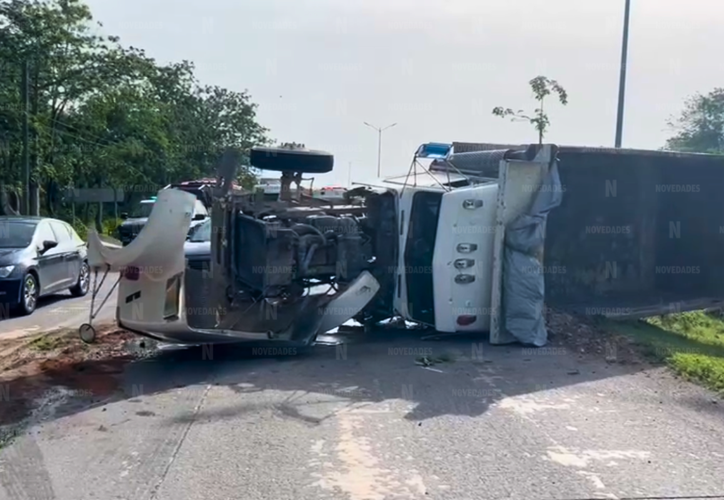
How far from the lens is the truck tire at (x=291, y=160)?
34.4ft

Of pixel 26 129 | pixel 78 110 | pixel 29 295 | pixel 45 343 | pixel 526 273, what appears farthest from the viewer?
pixel 78 110

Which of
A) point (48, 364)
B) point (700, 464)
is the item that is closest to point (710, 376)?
point (700, 464)

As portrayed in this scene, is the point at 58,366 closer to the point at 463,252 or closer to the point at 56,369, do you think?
the point at 56,369

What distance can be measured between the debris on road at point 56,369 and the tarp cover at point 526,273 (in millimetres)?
4118

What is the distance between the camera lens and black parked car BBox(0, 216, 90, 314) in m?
13.0

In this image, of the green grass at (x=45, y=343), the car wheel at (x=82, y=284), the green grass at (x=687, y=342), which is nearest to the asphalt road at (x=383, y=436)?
the green grass at (x=687, y=342)

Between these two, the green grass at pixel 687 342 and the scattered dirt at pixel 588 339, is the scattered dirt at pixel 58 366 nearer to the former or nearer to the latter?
the scattered dirt at pixel 588 339

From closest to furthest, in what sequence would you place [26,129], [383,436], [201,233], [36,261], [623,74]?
[383,436], [36,261], [201,233], [623,74], [26,129]

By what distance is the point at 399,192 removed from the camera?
10609 millimetres

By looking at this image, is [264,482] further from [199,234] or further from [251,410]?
[199,234]

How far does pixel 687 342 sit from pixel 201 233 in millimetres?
9956

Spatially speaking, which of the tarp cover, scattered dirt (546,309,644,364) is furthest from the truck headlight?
scattered dirt (546,309,644,364)

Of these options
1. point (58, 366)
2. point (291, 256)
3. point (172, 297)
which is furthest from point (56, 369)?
point (291, 256)

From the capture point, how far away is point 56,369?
895 centimetres
